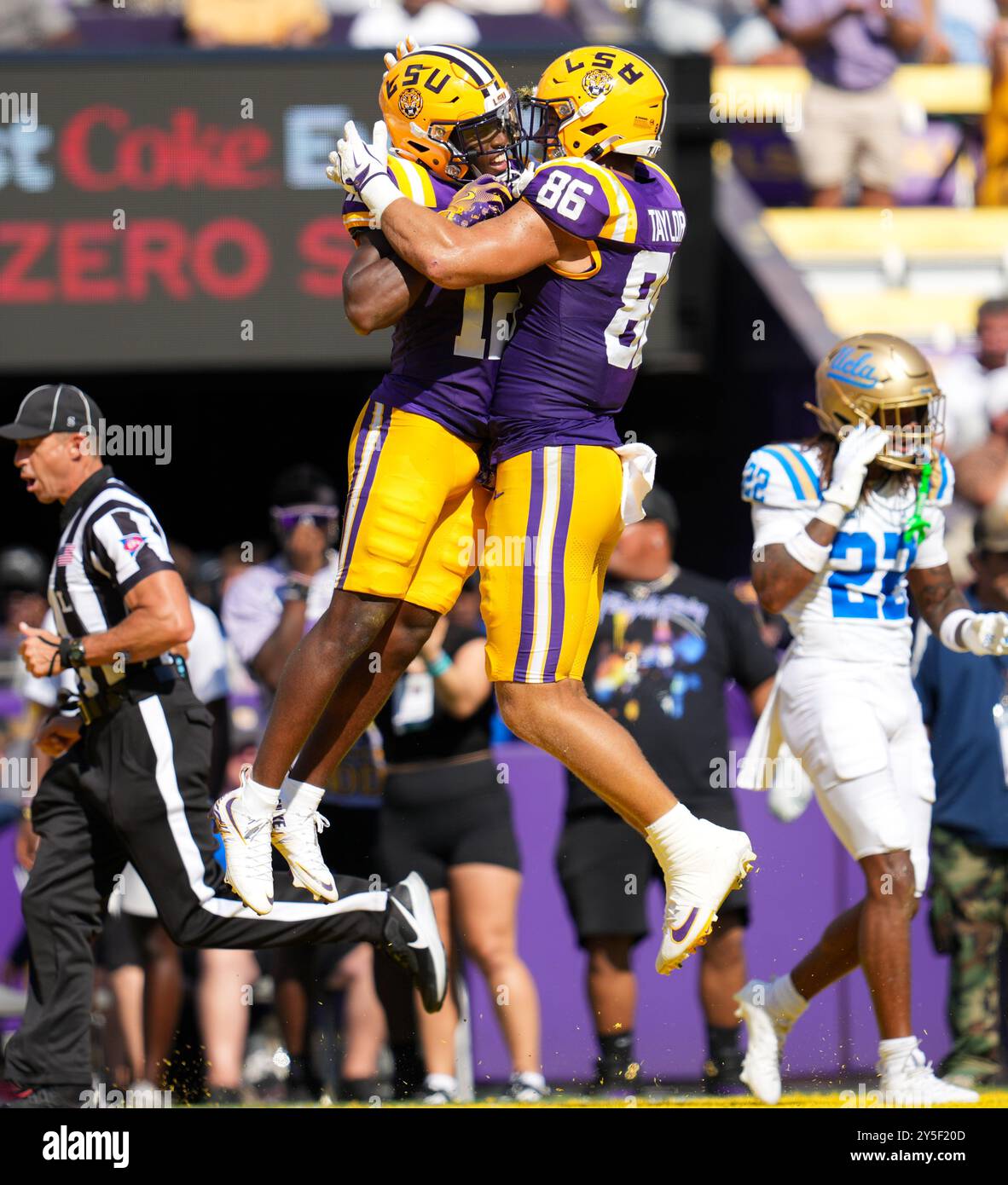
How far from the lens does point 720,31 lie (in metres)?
12.2

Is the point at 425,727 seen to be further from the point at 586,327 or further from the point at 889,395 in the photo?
the point at 586,327

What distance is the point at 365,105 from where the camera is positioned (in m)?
9.00

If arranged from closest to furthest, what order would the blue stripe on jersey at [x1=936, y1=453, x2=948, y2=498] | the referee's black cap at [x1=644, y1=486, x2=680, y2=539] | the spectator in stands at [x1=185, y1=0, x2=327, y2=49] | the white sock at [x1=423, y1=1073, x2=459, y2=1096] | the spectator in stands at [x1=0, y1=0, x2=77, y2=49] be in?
the blue stripe on jersey at [x1=936, y1=453, x2=948, y2=498], the white sock at [x1=423, y1=1073, x2=459, y2=1096], the referee's black cap at [x1=644, y1=486, x2=680, y2=539], the spectator in stands at [x1=0, y1=0, x2=77, y2=49], the spectator in stands at [x1=185, y1=0, x2=327, y2=49]

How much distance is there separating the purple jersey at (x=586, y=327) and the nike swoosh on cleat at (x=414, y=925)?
150 centimetres

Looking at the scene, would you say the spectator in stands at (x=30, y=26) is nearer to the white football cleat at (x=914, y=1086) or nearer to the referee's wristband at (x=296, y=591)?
the referee's wristband at (x=296, y=591)

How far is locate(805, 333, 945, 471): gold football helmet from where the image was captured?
5.73 meters

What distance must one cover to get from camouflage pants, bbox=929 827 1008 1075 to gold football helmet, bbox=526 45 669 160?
300cm

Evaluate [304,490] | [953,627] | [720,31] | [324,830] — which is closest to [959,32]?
[720,31]

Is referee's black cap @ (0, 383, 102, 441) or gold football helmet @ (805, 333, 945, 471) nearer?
gold football helmet @ (805, 333, 945, 471)

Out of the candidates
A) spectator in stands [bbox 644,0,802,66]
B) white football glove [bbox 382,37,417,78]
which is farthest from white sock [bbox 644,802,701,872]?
spectator in stands [bbox 644,0,802,66]

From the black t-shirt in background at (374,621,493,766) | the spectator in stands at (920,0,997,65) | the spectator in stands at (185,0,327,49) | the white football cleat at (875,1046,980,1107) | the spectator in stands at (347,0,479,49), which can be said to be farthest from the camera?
the spectator in stands at (920,0,997,65)

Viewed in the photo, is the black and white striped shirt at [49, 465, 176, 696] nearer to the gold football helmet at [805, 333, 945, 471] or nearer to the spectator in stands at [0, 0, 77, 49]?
the gold football helmet at [805, 333, 945, 471]
